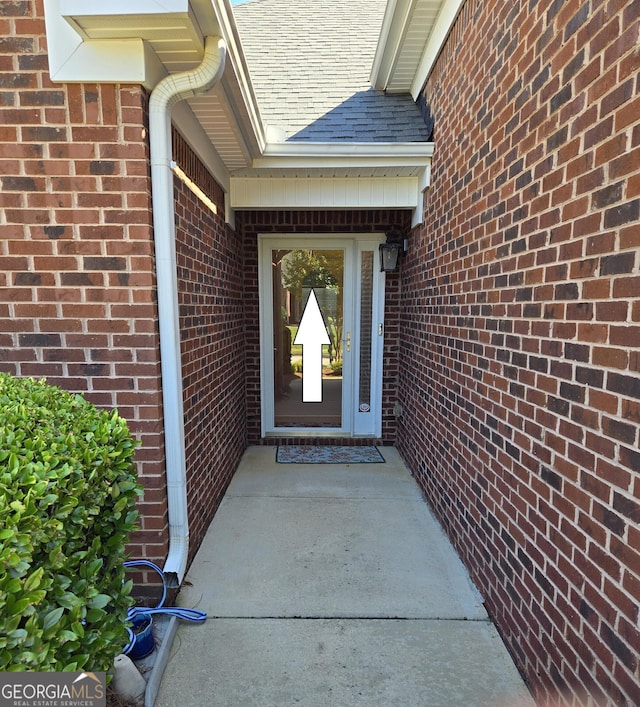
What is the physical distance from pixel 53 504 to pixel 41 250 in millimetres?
1441

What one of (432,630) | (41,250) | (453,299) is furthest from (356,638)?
(41,250)

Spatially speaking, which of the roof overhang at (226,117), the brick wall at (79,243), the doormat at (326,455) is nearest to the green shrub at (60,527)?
the brick wall at (79,243)

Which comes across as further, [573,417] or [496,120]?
[496,120]

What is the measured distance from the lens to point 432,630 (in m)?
2.11

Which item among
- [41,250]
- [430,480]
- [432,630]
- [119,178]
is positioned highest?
[119,178]

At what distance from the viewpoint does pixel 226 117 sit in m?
2.65

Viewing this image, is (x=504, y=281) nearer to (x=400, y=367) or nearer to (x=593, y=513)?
(x=593, y=513)

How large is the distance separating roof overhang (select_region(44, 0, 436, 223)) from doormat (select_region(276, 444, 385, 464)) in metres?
2.48

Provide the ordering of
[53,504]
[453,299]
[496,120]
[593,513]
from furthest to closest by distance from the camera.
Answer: [453,299] < [496,120] < [593,513] < [53,504]

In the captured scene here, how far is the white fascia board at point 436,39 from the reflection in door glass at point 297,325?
5.78ft

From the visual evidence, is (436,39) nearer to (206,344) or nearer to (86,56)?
(86,56)

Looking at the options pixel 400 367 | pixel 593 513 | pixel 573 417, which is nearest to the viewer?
pixel 593 513

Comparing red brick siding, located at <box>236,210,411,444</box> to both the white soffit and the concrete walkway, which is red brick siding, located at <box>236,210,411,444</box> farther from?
the concrete walkway
